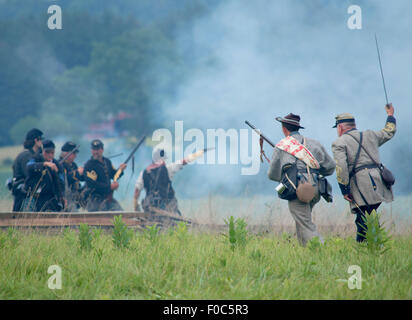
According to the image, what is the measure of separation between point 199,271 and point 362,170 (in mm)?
2876

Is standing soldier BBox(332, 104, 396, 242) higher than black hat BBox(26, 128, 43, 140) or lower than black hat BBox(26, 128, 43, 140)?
lower

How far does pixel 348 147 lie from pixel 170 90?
20888 millimetres

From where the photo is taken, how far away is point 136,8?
3325 centimetres

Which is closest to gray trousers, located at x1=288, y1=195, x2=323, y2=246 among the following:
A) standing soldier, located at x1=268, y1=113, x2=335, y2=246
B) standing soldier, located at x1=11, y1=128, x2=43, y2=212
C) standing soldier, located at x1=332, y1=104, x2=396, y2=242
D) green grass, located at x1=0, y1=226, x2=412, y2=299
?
standing soldier, located at x1=268, y1=113, x2=335, y2=246

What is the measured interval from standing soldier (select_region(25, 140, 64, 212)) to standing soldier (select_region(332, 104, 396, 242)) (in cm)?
538

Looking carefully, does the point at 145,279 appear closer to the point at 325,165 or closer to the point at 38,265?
the point at 38,265

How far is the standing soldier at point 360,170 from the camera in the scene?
6582 mm

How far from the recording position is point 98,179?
11328 mm

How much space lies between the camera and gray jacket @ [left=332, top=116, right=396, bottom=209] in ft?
21.6

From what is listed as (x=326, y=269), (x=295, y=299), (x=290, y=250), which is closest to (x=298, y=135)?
(x=290, y=250)

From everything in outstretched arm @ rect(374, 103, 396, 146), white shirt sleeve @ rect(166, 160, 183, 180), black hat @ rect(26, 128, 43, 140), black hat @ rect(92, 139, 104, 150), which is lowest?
outstretched arm @ rect(374, 103, 396, 146)

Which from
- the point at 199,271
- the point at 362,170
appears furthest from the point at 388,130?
the point at 199,271

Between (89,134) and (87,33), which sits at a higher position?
(87,33)

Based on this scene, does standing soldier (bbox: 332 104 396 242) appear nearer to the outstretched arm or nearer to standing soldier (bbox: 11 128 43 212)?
the outstretched arm
